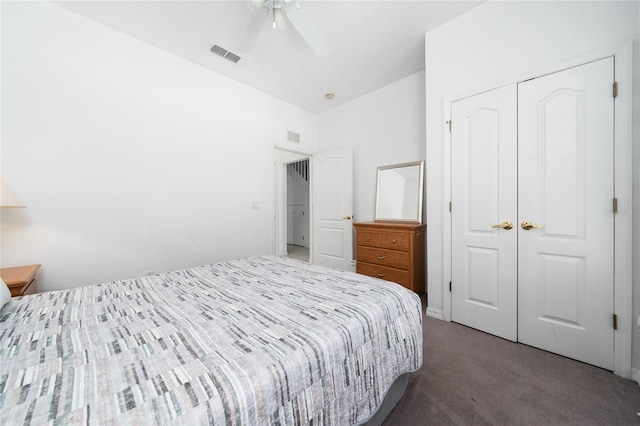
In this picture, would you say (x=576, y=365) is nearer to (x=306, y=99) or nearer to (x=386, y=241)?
(x=386, y=241)

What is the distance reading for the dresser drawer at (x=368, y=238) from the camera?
2838mm

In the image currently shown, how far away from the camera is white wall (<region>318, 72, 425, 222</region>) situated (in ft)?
10.1

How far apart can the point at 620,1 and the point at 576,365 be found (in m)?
2.44

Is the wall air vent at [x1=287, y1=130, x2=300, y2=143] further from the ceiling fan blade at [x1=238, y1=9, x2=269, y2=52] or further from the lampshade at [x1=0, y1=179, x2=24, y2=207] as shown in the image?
the lampshade at [x1=0, y1=179, x2=24, y2=207]

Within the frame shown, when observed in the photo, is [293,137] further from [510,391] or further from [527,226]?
[510,391]

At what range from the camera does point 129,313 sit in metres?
1.08

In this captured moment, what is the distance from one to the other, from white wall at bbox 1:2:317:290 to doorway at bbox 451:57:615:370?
105 inches

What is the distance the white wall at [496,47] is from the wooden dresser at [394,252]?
21cm

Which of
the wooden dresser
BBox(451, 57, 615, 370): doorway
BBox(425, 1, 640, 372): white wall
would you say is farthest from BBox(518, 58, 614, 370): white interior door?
the wooden dresser

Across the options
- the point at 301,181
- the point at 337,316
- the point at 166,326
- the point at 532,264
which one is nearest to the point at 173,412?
the point at 166,326

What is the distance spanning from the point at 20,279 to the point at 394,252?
3031 mm

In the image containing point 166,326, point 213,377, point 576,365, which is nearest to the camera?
point 213,377

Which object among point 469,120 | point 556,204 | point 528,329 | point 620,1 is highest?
point 620,1

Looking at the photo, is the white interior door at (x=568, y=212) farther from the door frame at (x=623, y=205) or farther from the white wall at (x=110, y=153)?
the white wall at (x=110, y=153)
